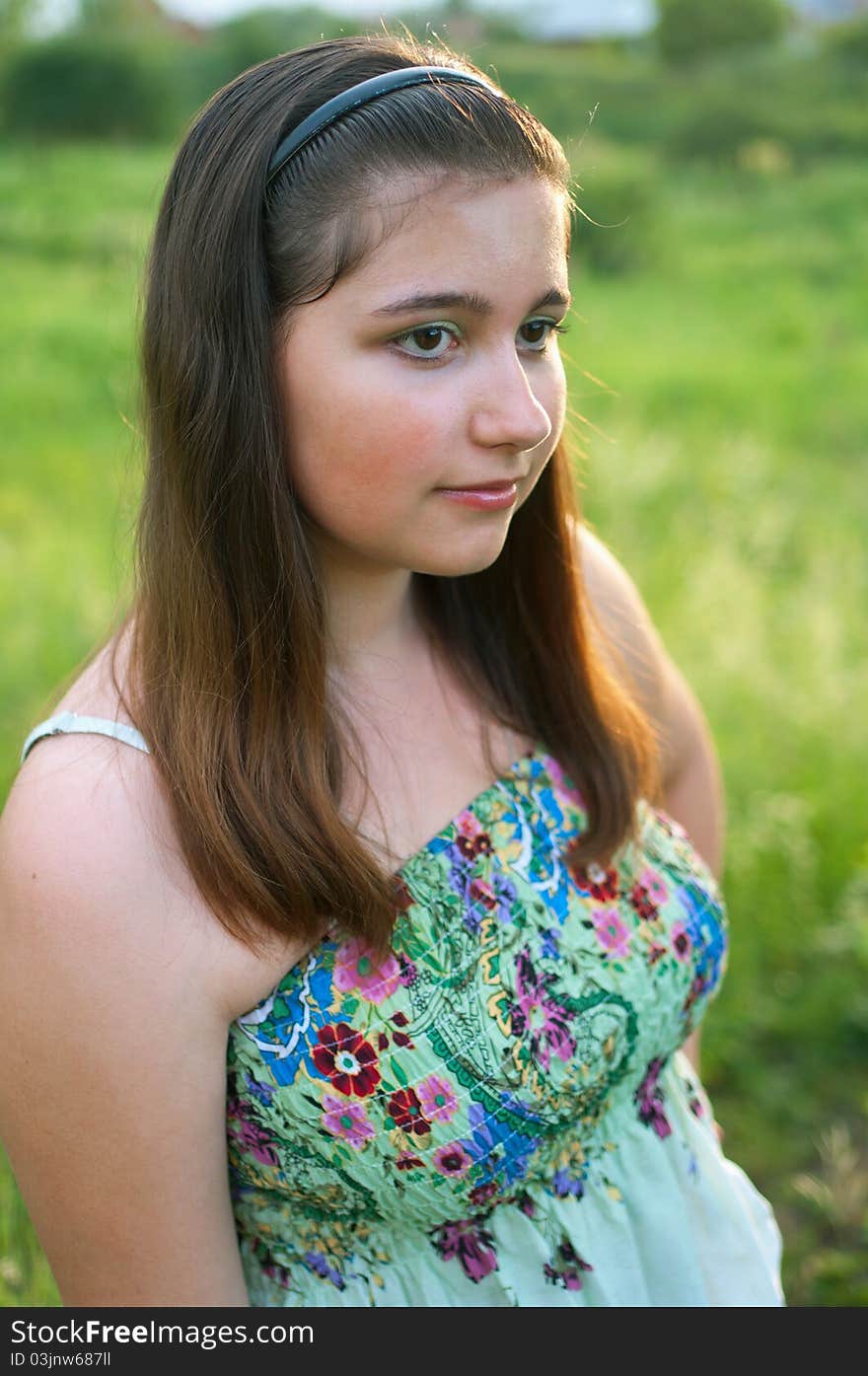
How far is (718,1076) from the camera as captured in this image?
9.38 ft

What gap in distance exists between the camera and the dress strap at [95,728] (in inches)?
53.2

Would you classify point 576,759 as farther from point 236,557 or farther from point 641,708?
point 236,557

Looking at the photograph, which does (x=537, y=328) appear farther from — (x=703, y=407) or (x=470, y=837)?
(x=703, y=407)

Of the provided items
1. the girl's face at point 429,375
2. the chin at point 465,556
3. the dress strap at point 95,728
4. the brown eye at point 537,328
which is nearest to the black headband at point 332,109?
the girl's face at point 429,375

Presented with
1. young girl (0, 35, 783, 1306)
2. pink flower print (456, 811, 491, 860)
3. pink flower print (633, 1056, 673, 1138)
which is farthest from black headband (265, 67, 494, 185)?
pink flower print (633, 1056, 673, 1138)

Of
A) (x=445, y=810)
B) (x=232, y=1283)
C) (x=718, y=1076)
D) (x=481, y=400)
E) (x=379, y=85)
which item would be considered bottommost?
(x=718, y=1076)

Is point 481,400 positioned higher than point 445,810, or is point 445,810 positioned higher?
point 481,400

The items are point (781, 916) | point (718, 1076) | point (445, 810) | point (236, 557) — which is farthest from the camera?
point (781, 916)

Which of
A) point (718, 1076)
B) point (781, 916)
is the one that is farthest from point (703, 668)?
point (718, 1076)

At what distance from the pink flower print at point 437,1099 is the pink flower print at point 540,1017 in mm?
103

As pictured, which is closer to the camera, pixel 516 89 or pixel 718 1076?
pixel 718 1076

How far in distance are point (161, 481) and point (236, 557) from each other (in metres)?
0.14

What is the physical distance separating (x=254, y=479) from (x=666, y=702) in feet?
2.94

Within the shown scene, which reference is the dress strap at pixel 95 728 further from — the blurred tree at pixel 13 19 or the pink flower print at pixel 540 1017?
the blurred tree at pixel 13 19
